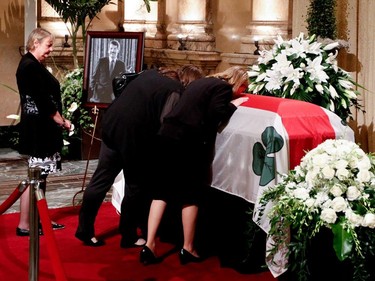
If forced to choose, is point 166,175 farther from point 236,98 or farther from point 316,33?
point 316,33

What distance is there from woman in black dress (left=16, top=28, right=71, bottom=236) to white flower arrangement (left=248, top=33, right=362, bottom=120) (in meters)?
1.64

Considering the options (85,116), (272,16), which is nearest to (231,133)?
(85,116)

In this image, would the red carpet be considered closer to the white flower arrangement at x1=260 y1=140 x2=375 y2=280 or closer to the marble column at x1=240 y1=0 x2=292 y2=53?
the white flower arrangement at x1=260 y1=140 x2=375 y2=280

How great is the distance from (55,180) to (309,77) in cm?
402

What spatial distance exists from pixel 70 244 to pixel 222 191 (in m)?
1.31

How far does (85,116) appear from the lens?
9.84 m

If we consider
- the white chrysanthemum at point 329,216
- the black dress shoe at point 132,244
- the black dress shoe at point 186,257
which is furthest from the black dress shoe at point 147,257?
the white chrysanthemum at point 329,216

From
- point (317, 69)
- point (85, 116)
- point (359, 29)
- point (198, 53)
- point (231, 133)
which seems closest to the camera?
A: point (231, 133)

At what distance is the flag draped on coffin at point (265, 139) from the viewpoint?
5160 mm

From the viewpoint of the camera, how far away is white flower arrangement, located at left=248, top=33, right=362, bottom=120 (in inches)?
233

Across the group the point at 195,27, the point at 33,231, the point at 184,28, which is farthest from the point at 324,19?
the point at 184,28

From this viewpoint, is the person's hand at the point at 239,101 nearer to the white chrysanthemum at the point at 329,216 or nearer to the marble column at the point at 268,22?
the white chrysanthemum at the point at 329,216

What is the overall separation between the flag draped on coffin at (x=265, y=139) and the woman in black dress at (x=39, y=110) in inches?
57.0

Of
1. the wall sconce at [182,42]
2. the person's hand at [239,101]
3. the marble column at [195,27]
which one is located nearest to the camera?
the person's hand at [239,101]
